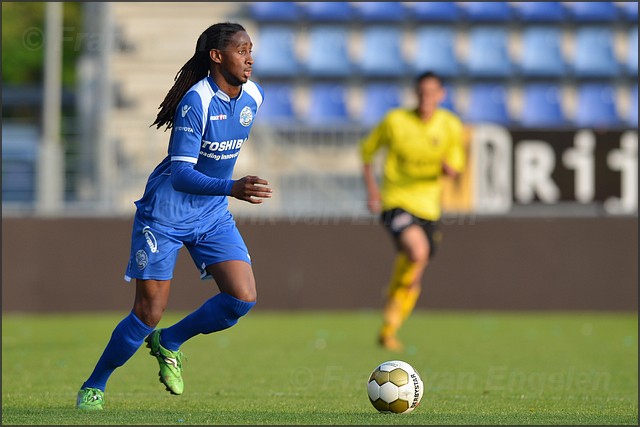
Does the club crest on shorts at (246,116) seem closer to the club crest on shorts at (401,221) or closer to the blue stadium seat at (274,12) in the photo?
the club crest on shorts at (401,221)

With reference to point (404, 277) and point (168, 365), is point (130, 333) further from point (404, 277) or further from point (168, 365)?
point (404, 277)

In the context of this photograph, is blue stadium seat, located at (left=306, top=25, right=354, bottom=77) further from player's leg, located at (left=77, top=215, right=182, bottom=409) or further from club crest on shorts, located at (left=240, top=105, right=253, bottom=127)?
player's leg, located at (left=77, top=215, right=182, bottom=409)

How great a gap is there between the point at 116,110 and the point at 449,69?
5338 mm

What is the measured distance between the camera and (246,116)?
20.5 feet

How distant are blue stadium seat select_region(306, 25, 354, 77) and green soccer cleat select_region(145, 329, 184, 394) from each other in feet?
43.3

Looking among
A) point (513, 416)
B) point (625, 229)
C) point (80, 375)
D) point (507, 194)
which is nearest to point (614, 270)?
point (625, 229)

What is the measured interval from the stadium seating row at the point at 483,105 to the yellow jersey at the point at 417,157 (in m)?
7.79

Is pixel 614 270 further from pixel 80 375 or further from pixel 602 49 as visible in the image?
pixel 80 375

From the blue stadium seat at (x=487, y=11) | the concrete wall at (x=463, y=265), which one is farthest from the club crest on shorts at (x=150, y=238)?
the blue stadium seat at (x=487, y=11)

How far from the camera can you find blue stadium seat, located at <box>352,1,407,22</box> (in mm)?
19375

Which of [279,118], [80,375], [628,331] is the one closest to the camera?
[80,375]

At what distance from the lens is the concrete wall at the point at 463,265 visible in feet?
47.9

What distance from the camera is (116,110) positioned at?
18859 millimetres

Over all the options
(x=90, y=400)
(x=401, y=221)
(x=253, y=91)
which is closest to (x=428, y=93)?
(x=401, y=221)
